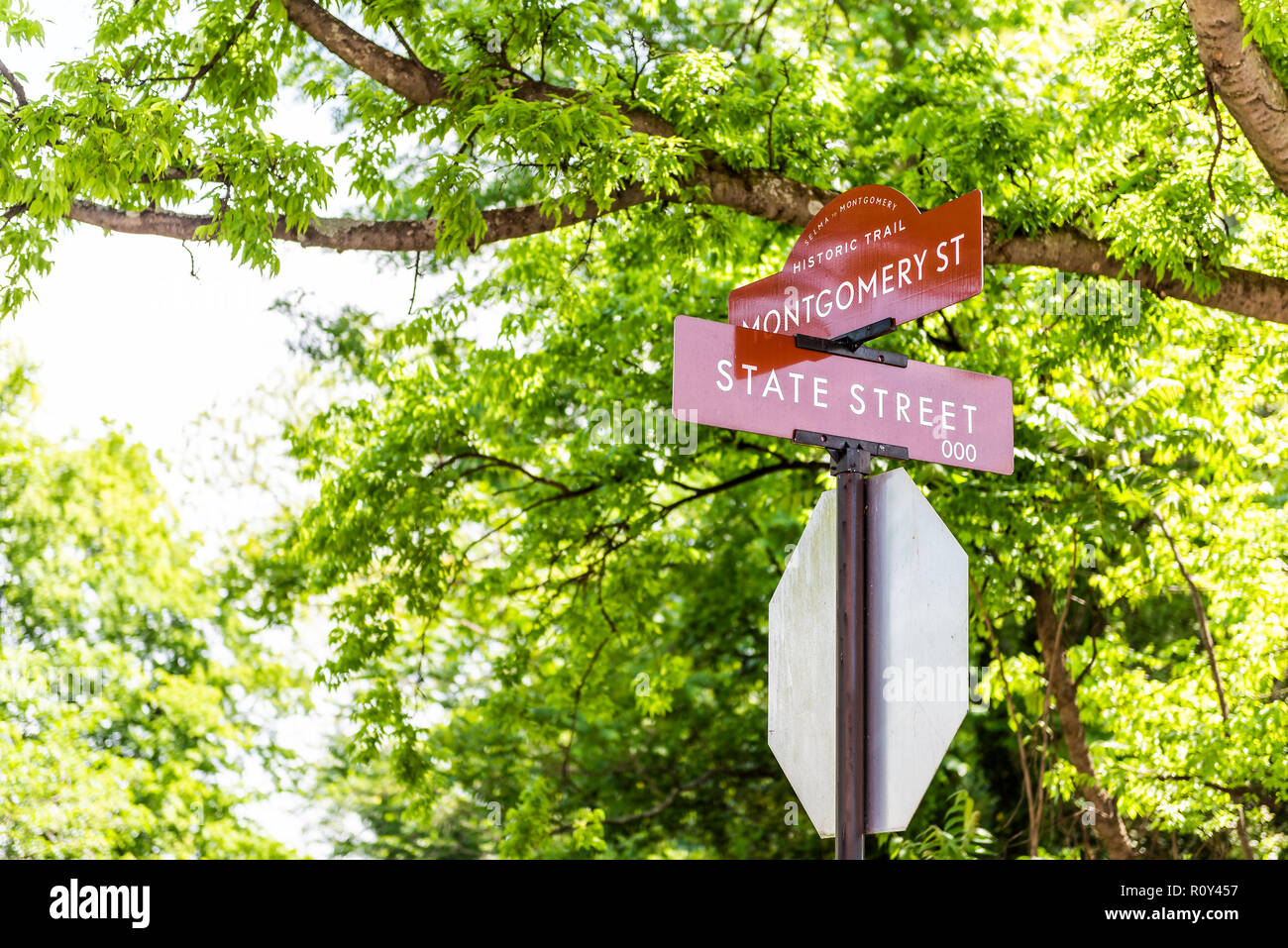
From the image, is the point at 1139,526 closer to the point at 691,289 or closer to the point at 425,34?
the point at 691,289

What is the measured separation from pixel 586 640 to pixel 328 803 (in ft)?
49.2

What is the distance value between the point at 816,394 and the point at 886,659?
28.8 inches

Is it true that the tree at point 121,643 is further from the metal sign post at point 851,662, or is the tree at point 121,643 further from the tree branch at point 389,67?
the metal sign post at point 851,662

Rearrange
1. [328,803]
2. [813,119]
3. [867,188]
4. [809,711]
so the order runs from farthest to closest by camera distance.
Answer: [328,803] → [813,119] → [867,188] → [809,711]

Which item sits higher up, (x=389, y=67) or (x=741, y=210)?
(x=389, y=67)

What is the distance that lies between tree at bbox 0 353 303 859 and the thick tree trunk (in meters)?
13.5

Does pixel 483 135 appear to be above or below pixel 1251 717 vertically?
above

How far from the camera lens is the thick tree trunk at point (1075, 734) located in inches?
473

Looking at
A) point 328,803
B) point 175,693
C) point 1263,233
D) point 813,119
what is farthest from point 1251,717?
point 328,803

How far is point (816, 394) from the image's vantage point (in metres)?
3.55

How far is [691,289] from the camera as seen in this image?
1189 cm

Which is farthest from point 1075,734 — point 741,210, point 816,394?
point 816,394
